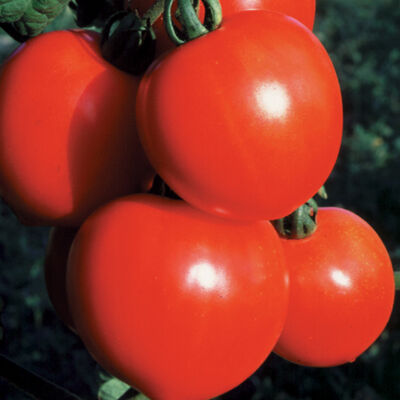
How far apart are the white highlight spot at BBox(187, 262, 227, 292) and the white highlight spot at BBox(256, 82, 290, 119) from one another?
0.47ft

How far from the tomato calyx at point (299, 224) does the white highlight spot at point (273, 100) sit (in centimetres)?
21

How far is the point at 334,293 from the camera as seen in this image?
69 cm

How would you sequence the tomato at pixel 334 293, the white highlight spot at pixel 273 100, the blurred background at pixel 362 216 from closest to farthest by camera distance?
the white highlight spot at pixel 273 100
the tomato at pixel 334 293
the blurred background at pixel 362 216

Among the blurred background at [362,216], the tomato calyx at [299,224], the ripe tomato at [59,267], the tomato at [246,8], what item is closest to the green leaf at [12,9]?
the tomato at [246,8]

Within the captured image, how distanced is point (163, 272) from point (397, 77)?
3173mm

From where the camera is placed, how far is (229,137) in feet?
1.64

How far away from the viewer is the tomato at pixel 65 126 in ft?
1.85

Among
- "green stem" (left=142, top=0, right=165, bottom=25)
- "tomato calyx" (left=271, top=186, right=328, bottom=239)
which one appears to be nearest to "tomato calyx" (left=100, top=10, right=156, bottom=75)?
"green stem" (left=142, top=0, right=165, bottom=25)

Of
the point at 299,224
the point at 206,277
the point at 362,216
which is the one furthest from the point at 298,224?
the point at 362,216

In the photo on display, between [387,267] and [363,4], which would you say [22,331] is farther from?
[363,4]

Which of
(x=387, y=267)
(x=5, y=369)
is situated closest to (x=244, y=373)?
(x=387, y=267)

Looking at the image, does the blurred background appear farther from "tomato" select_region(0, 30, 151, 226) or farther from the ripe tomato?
"tomato" select_region(0, 30, 151, 226)

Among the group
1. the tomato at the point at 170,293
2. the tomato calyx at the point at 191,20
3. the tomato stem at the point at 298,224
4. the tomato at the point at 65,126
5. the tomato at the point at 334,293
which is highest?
the tomato calyx at the point at 191,20

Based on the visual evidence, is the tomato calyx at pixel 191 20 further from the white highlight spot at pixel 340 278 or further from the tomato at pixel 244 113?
the white highlight spot at pixel 340 278
